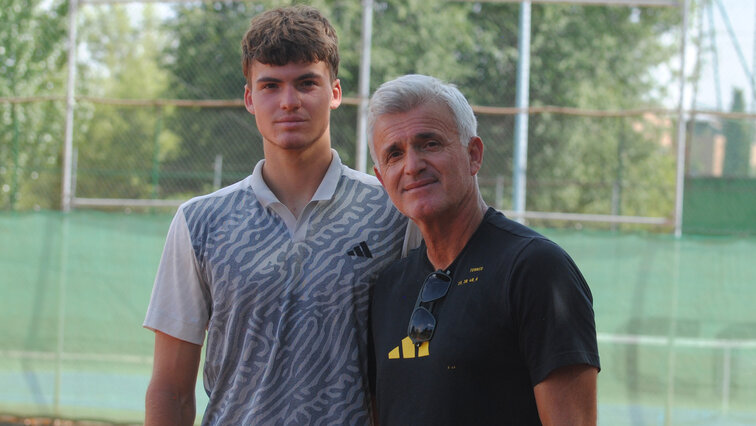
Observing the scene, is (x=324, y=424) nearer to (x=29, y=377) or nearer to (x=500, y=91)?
(x=29, y=377)

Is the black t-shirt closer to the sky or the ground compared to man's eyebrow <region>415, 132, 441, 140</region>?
closer to the ground

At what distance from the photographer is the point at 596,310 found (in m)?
6.45

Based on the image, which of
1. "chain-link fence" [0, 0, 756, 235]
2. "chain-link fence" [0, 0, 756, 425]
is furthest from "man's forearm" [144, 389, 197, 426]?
"chain-link fence" [0, 0, 756, 235]

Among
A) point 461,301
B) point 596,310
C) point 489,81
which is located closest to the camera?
point 461,301

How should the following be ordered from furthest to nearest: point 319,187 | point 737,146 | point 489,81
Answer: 1. point 737,146
2. point 489,81
3. point 319,187

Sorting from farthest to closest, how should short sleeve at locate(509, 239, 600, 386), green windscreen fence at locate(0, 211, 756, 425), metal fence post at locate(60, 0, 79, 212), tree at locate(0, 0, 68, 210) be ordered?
tree at locate(0, 0, 68, 210), metal fence post at locate(60, 0, 79, 212), green windscreen fence at locate(0, 211, 756, 425), short sleeve at locate(509, 239, 600, 386)

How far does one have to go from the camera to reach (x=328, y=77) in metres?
2.38

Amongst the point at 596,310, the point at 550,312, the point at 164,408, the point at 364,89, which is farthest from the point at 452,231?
the point at 364,89

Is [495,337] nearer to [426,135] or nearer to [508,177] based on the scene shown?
[426,135]

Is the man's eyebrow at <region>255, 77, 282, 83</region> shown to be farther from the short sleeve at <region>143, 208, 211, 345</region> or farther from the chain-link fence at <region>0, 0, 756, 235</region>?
the chain-link fence at <region>0, 0, 756, 235</region>

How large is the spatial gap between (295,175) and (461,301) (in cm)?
65

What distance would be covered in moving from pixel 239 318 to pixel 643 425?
Answer: 4.88m

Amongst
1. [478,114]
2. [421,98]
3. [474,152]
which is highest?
[478,114]

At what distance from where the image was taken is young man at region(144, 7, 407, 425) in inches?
86.4
